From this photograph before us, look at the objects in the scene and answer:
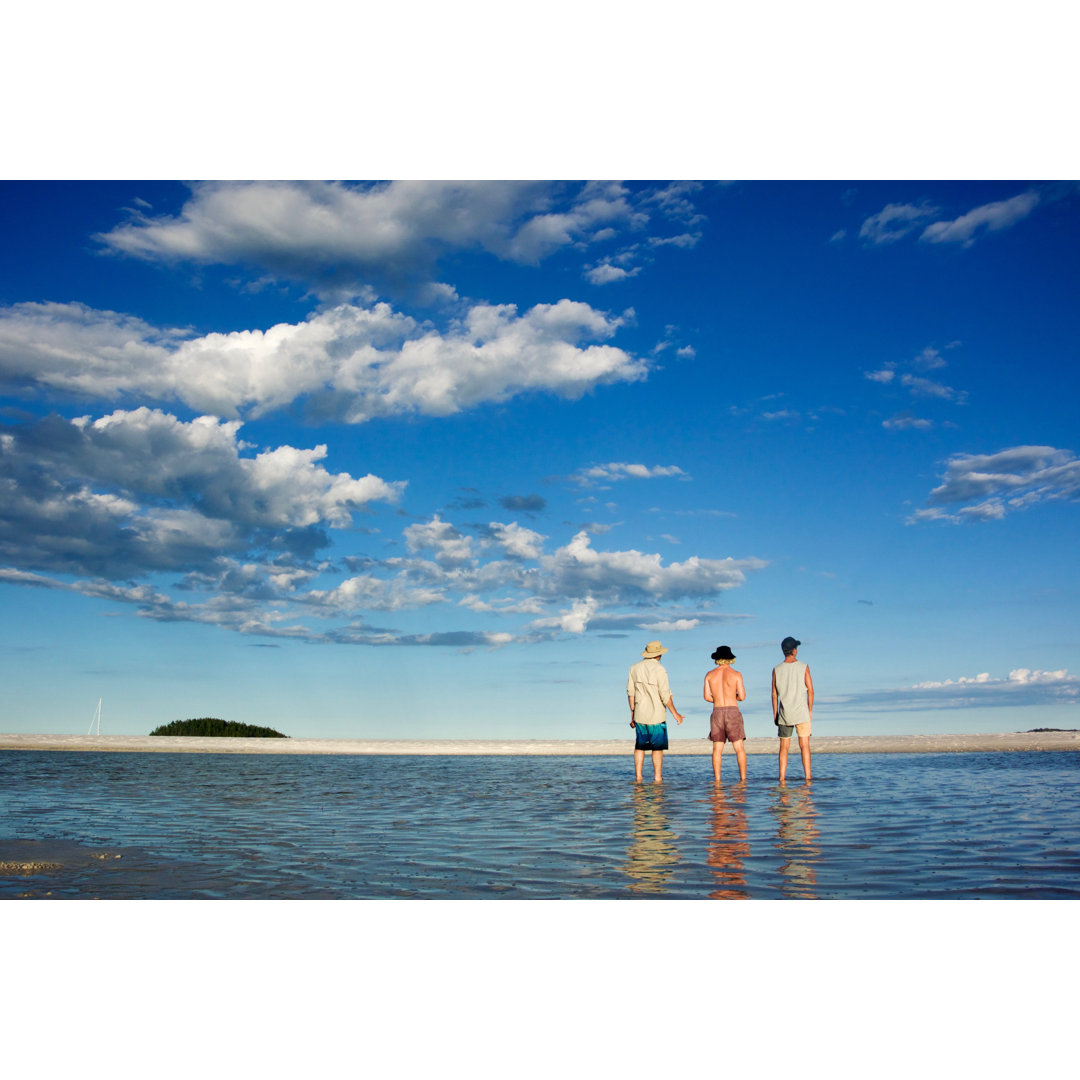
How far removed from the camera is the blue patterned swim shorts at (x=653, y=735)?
14797mm

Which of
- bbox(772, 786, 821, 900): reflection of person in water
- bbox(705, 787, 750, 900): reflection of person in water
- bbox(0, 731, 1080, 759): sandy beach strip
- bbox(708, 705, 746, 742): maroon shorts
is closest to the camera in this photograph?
bbox(705, 787, 750, 900): reflection of person in water

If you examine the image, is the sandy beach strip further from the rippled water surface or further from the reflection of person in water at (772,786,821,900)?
the reflection of person in water at (772,786,821,900)

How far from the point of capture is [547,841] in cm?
800

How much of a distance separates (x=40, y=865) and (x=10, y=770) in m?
15.5

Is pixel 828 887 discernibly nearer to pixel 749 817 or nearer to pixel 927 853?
pixel 927 853

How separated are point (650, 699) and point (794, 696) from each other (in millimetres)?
2564

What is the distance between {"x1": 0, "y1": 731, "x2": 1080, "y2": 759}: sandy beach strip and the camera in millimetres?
30875

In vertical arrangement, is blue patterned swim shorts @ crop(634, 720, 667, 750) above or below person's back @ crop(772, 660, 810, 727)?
below

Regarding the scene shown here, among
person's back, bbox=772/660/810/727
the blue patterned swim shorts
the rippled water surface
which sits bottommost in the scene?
the rippled water surface

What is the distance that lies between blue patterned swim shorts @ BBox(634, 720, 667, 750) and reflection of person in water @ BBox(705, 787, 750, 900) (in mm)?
3755

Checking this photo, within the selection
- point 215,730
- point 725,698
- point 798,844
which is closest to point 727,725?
point 725,698

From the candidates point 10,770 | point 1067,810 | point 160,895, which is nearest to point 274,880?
point 160,895

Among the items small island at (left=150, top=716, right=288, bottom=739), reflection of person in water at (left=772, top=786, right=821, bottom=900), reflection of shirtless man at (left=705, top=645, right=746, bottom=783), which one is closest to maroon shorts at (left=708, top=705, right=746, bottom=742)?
reflection of shirtless man at (left=705, top=645, right=746, bottom=783)

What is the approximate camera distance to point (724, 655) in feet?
47.5
